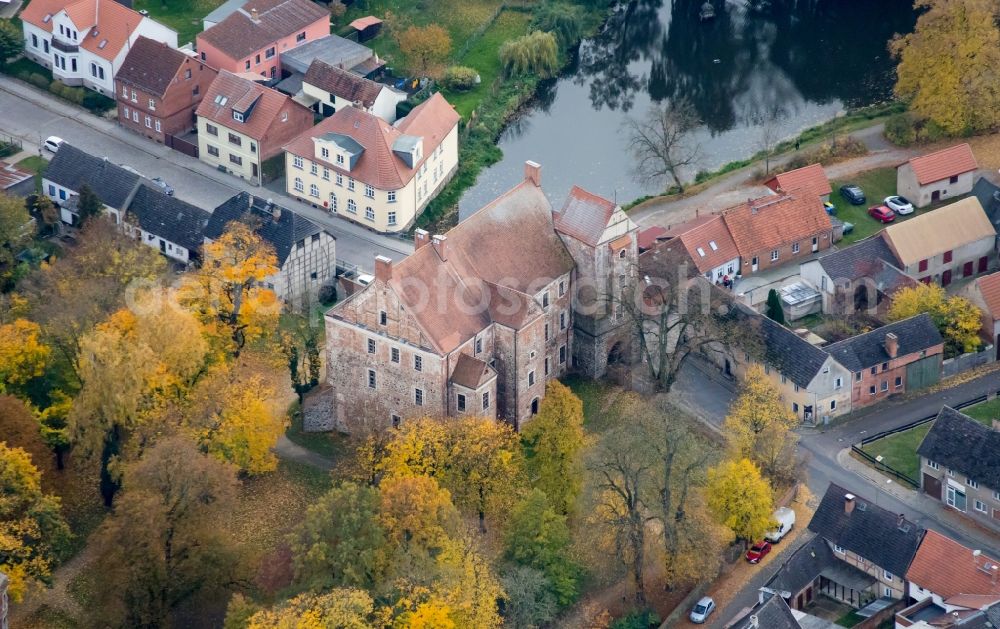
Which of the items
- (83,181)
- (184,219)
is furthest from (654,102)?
(83,181)

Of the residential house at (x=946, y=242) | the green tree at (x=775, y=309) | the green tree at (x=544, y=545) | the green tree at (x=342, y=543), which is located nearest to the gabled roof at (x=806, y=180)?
the residential house at (x=946, y=242)

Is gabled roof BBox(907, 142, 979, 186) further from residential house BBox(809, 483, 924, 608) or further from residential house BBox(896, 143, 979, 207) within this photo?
residential house BBox(809, 483, 924, 608)

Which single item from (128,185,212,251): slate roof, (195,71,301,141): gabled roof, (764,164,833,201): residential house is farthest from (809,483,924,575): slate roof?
(195,71,301,141): gabled roof

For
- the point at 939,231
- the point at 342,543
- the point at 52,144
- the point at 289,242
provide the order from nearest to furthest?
the point at 342,543, the point at 289,242, the point at 939,231, the point at 52,144

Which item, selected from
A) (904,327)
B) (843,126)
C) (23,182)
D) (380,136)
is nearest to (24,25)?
(23,182)

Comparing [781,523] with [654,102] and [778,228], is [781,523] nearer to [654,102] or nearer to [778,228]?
[778,228]

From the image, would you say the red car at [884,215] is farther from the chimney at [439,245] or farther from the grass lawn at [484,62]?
the chimney at [439,245]
